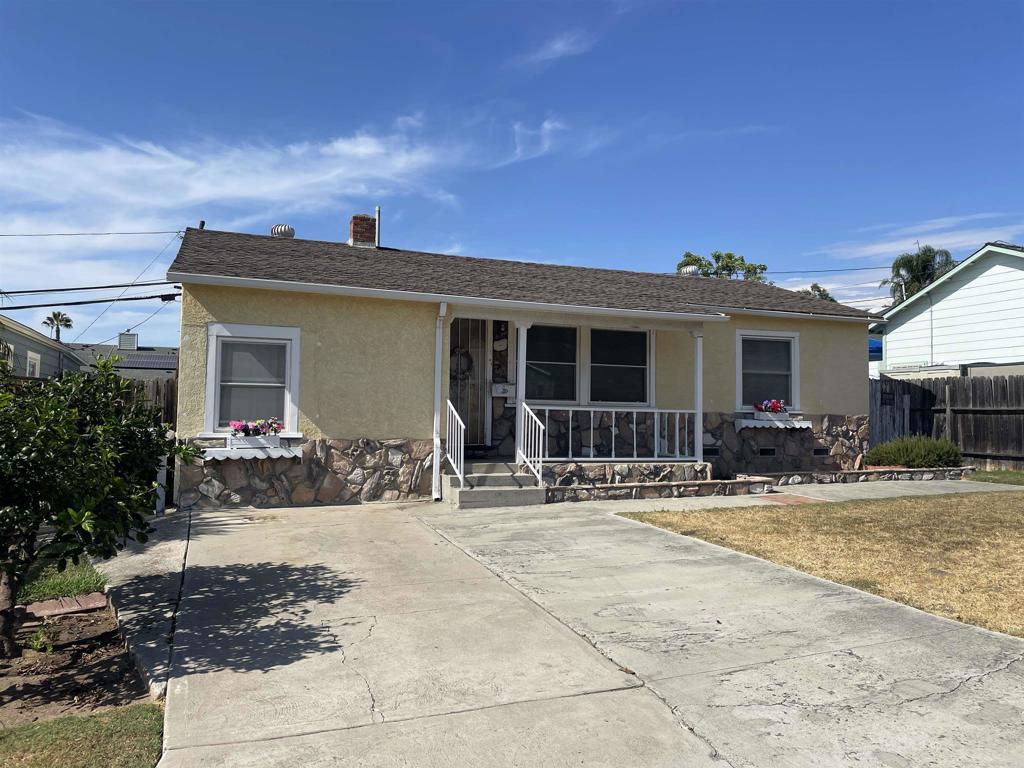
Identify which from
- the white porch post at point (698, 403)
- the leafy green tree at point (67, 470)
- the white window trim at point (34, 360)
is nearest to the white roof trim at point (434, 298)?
the white porch post at point (698, 403)

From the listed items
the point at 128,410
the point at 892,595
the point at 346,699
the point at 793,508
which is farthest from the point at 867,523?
the point at 128,410

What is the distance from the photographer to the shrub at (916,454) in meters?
12.5

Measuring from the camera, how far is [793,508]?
8922 mm

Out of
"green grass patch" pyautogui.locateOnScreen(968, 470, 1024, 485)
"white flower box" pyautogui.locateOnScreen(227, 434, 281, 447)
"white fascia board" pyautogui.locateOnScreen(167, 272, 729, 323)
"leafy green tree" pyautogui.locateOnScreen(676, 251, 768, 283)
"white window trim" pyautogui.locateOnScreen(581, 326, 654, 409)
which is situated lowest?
"green grass patch" pyautogui.locateOnScreen(968, 470, 1024, 485)

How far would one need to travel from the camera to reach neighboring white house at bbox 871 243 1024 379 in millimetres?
16547

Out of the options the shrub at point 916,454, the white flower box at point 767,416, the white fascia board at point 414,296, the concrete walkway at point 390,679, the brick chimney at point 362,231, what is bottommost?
the concrete walkway at point 390,679

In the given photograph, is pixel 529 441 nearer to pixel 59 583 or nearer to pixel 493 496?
pixel 493 496

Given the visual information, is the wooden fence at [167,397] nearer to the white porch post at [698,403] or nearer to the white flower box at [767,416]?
the white porch post at [698,403]

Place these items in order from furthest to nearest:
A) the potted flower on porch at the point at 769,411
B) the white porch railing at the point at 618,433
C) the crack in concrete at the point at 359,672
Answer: the potted flower on porch at the point at 769,411 → the white porch railing at the point at 618,433 → the crack in concrete at the point at 359,672

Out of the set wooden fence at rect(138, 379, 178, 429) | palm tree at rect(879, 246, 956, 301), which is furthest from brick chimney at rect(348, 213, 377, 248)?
palm tree at rect(879, 246, 956, 301)

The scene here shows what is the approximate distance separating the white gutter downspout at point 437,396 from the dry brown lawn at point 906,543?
2.84 meters

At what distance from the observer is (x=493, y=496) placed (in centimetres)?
914

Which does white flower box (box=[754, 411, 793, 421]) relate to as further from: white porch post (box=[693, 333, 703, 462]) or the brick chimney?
the brick chimney

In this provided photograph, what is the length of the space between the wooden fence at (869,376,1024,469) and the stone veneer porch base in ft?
32.4
